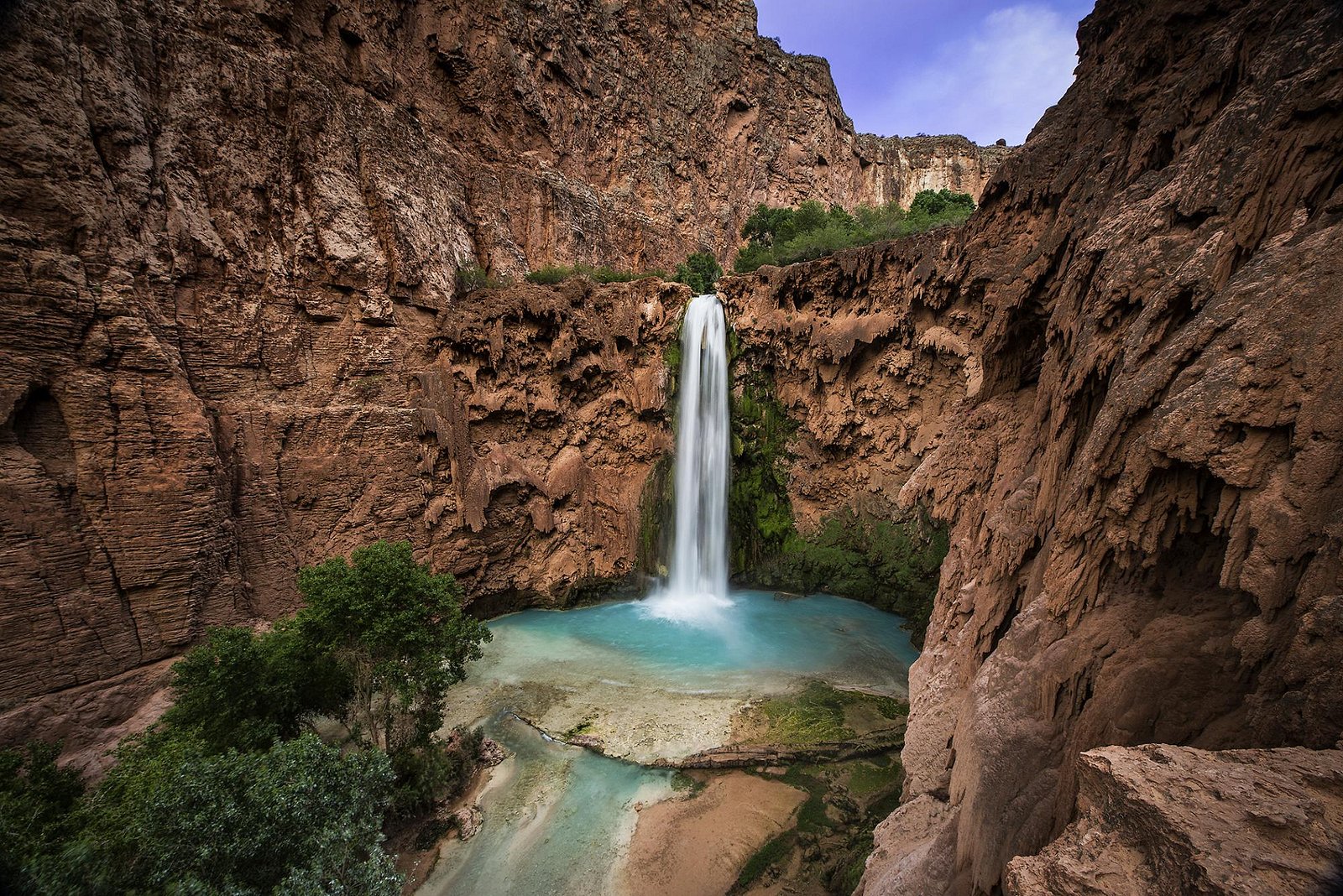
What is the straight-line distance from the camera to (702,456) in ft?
65.7

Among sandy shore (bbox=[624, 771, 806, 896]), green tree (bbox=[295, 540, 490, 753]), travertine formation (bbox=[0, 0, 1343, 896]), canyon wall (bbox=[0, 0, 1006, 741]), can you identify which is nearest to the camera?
travertine formation (bbox=[0, 0, 1343, 896])

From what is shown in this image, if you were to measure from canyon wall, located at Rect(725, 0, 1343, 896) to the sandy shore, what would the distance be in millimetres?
2868

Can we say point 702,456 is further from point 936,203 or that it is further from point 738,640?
point 936,203

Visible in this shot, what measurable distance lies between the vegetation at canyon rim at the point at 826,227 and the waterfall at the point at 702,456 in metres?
4.89

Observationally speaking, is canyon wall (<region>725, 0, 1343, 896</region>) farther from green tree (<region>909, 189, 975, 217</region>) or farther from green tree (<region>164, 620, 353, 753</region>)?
green tree (<region>909, 189, 975, 217</region>)

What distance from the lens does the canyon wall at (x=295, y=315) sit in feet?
31.7

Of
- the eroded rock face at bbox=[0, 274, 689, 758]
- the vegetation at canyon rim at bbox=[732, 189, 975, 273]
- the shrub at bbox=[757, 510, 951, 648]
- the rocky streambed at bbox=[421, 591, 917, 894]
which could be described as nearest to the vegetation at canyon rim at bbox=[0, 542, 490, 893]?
the rocky streambed at bbox=[421, 591, 917, 894]

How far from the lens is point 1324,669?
240 centimetres

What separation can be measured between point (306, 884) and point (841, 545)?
57.7ft

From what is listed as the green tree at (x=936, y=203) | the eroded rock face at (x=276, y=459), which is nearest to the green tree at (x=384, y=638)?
the eroded rock face at (x=276, y=459)

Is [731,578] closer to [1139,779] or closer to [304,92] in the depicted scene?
[1139,779]

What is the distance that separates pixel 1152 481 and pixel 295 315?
17856 mm

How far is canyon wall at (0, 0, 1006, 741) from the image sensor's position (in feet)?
31.7

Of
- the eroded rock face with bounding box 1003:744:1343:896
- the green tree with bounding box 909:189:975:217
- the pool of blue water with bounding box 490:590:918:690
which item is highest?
the green tree with bounding box 909:189:975:217
